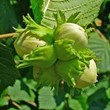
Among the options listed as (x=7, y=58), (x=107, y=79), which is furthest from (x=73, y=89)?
(x=107, y=79)

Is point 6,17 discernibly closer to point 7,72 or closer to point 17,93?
point 7,72

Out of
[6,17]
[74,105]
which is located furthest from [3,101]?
[6,17]

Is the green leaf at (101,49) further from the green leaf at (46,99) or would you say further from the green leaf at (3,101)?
the green leaf at (3,101)

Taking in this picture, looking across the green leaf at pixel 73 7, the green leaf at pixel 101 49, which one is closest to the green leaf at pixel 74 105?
the green leaf at pixel 101 49

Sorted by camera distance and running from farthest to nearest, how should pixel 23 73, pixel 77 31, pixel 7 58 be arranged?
pixel 23 73 < pixel 7 58 < pixel 77 31

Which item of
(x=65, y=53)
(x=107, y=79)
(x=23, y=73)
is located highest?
(x=65, y=53)

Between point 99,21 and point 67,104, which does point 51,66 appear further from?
point 99,21
